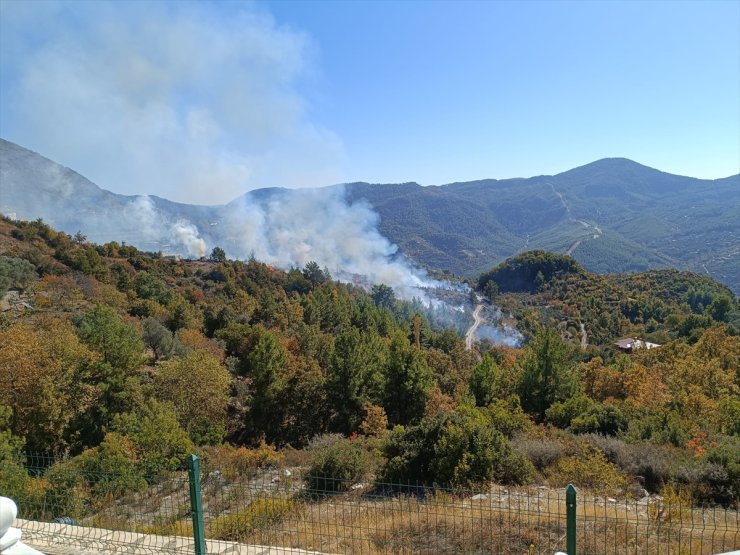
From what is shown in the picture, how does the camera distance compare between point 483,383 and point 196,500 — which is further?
point 483,383

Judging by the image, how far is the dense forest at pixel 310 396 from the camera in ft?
30.5

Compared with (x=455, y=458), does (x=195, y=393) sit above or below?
below

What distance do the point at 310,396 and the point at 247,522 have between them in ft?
62.3

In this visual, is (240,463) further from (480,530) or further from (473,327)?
(473,327)

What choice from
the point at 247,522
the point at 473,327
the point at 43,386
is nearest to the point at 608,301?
the point at 473,327

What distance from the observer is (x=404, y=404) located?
23.4m

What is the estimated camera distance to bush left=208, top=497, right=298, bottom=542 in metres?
6.05

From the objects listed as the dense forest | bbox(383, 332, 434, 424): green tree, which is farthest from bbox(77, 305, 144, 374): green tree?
bbox(383, 332, 434, 424): green tree

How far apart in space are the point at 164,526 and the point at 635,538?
5.84 metres

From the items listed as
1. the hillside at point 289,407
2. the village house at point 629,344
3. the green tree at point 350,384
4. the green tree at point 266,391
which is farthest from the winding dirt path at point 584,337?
the green tree at point 266,391

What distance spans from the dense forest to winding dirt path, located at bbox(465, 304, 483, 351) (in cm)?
1390

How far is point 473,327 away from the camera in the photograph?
73500mm

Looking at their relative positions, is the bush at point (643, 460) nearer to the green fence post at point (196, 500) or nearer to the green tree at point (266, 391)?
the green fence post at point (196, 500)

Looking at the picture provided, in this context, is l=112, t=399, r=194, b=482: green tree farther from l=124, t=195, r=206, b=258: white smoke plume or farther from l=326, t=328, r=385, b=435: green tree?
l=124, t=195, r=206, b=258: white smoke plume
